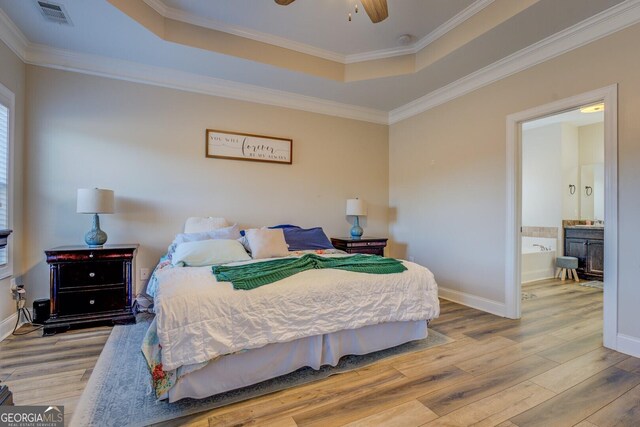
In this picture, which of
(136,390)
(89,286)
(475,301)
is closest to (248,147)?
(89,286)

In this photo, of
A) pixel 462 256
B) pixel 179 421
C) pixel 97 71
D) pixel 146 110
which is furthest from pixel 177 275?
pixel 462 256

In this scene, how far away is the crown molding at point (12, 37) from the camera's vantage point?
2.60 m

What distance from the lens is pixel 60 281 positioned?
2771 mm

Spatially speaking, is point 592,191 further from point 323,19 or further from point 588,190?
point 323,19

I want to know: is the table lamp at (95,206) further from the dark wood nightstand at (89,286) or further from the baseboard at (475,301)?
the baseboard at (475,301)

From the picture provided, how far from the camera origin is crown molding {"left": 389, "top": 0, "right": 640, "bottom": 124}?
239 centimetres

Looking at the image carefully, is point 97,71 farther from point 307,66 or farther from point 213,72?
point 307,66

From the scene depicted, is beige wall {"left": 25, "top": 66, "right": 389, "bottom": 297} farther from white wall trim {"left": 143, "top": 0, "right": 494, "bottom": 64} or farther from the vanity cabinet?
the vanity cabinet

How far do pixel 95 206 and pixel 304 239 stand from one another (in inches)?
86.0

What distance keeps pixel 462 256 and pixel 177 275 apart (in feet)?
10.8

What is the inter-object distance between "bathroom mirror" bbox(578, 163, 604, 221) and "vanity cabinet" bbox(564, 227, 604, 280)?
2.44 ft

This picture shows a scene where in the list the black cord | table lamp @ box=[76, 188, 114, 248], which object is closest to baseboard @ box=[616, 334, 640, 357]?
table lamp @ box=[76, 188, 114, 248]

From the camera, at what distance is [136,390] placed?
1.87 meters

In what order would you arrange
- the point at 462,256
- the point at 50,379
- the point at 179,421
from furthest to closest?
1. the point at 462,256
2. the point at 50,379
3. the point at 179,421
